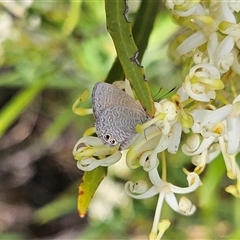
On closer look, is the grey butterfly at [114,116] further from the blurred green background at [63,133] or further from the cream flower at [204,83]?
the blurred green background at [63,133]

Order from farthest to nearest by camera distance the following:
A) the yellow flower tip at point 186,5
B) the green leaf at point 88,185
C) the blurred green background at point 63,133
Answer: the blurred green background at point 63,133 < the green leaf at point 88,185 < the yellow flower tip at point 186,5

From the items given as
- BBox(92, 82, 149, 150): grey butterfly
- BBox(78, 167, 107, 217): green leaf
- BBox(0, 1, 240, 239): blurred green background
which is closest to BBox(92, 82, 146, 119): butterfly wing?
BBox(92, 82, 149, 150): grey butterfly

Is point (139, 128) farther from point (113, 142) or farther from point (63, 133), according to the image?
point (63, 133)

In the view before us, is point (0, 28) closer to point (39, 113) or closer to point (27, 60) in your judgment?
point (27, 60)

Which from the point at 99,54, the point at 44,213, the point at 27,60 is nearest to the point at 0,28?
the point at 27,60

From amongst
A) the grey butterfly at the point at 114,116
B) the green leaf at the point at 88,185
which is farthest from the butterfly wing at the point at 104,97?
the green leaf at the point at 88,185

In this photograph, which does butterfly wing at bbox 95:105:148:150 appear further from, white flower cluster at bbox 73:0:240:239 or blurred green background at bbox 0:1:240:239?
blurred green background at bbox 0:1:240:239

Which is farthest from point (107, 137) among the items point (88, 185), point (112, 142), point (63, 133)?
point (63, 133)
